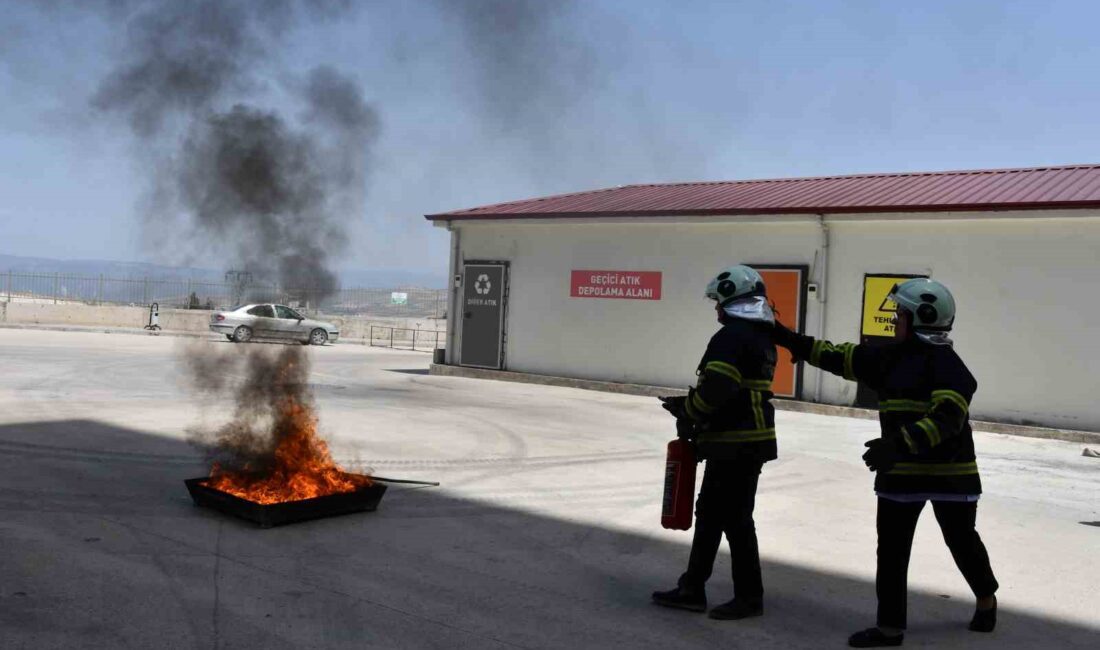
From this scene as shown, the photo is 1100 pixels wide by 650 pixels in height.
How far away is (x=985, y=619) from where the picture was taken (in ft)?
16.1

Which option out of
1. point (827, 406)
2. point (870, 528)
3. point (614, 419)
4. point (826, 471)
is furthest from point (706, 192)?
point (870, 528)

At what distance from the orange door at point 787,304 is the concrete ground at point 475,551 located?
4.39 metres

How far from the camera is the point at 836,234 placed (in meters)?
15.7

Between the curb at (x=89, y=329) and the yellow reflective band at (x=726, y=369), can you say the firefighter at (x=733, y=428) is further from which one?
the curb at (x=89, y=329)

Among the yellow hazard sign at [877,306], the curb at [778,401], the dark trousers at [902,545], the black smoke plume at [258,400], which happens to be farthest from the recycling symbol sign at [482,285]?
the dark trousers at [902,545]

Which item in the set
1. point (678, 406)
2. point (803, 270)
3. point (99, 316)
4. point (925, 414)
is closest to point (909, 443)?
point (925, 414)

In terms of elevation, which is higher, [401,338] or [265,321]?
[265,321]

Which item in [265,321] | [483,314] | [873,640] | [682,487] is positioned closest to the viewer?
[873,640]

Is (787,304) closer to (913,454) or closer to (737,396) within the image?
(737,396)

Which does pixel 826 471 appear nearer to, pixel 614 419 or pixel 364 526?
pixel 614 419

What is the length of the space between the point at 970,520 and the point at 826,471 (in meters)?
5.32

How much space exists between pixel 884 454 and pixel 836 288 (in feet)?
39.1

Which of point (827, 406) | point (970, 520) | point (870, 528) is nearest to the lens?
point (970, 520)

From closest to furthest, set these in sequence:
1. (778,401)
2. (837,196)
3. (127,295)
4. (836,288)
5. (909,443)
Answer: (909,443) < (836,288) < (778,401) < (837,196) < (127,295)
